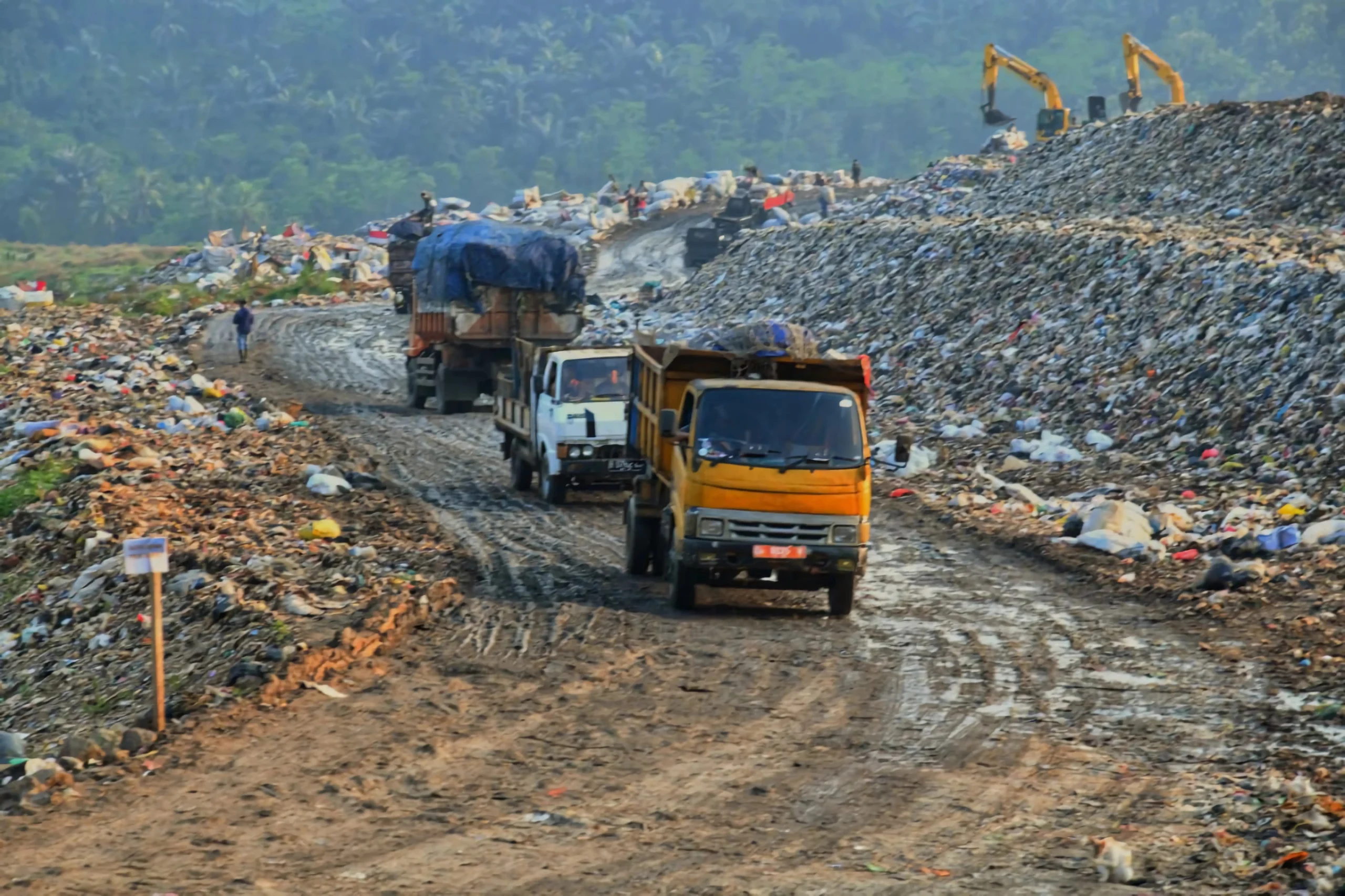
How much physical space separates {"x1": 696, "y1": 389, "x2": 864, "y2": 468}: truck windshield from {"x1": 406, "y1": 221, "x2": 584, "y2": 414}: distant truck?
13.4 m

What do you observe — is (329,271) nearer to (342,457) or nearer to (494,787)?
(342,457)

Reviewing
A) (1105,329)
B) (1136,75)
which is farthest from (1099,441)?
(1136,75)

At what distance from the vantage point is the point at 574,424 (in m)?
18.7

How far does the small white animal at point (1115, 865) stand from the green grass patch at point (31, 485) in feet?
47.8

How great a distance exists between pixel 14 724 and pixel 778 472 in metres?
6.35

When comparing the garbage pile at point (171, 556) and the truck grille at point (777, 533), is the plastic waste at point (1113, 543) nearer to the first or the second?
the truck grille at point (777, 533)

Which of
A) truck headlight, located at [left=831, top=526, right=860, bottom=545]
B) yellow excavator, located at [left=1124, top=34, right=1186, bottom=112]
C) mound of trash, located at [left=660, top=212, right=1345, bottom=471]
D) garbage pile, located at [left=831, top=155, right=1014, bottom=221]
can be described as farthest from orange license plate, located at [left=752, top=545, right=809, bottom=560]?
yellow excavator, located at [left=1124, top=34, right=1186, bottom=112]

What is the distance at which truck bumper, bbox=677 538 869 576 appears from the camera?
1319 centimetres

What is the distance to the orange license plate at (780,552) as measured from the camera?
13164 mm

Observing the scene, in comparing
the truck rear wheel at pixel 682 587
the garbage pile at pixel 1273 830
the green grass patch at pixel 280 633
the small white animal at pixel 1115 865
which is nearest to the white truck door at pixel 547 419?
the truck rear wheel at pixel 682 587

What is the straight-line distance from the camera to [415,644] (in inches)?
494

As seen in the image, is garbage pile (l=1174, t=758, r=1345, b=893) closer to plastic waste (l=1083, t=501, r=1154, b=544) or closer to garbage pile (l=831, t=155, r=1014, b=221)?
plastic waste (l=1083, t=501, r=1154, b=544)

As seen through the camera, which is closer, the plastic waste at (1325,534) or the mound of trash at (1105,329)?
the plastic waste at (1325,534)

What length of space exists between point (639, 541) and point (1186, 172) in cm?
2420
